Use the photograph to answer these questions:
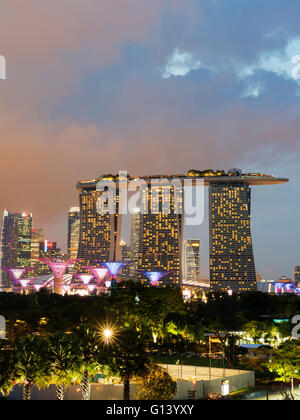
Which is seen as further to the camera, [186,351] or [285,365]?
[186,351]

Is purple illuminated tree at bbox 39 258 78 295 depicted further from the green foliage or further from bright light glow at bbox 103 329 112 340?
the green foliage

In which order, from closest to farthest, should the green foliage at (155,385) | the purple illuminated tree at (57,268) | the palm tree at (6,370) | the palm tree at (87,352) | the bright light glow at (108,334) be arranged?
the palm tree at (6,370), the palm tree at (87,352), the green foliage at (155,385), the bright light glow at (108,334), the purple illuminated tree at (57,268)

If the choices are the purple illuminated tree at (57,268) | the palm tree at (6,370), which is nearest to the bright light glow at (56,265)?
the purple illuminated tree at (57,268)

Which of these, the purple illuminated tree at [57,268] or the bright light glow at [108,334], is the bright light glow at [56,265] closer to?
the purple illuminated tree at [57,268]

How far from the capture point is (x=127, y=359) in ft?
106

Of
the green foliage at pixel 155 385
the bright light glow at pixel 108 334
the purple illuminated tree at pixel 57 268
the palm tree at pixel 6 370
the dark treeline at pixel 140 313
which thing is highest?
the purple illuminated tree at pixel 57 268

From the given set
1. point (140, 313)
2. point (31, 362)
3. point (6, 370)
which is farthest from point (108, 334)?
point (140, 313)

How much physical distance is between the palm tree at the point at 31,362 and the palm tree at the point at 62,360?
1.66ft

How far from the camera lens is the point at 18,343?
30.4m

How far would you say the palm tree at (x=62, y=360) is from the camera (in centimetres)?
3039

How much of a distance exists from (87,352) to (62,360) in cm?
212

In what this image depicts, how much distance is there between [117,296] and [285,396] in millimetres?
31912

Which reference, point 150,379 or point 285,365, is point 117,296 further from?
point 150,379
